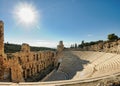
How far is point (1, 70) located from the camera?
2053 centimetres

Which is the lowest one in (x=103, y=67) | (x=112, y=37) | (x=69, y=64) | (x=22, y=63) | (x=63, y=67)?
(x=63, y=67)

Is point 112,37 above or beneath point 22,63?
above

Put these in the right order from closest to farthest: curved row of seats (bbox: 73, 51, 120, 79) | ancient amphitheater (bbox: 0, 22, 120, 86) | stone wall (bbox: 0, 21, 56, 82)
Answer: ancient amphitheater (bbox: 0, 22, 120, 86)
curved row of seats (bbox: 73, 51, 120, 79)
stone wall (bbox: 0, 21, 56, 82)

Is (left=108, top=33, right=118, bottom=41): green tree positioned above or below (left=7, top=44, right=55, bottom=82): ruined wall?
above

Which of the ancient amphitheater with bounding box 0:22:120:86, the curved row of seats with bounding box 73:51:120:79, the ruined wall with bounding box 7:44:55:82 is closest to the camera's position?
the ancient amphitheater with bounding box 0:22:120:86

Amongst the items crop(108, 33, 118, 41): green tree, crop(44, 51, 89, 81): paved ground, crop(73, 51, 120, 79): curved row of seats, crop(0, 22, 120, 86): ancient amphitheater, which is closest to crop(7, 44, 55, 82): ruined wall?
crop(0, 22, 120, 86): ancient amphitheater

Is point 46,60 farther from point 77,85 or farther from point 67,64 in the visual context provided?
point 77,85

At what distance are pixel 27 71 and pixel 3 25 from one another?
14.8 metres

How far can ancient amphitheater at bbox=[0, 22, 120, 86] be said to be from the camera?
1066 cm

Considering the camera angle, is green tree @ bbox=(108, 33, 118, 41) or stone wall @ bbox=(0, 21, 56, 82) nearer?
stone wall @ bbox=(0, 21, 56, 82)

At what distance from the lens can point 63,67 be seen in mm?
37531

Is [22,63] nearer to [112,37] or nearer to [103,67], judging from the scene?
[103,67]

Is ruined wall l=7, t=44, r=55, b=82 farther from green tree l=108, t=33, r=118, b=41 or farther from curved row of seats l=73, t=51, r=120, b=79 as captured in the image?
green tree l=108, t=33, r=118, b=41

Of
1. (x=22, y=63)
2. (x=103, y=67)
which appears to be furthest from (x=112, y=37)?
(x=22, y=63)
